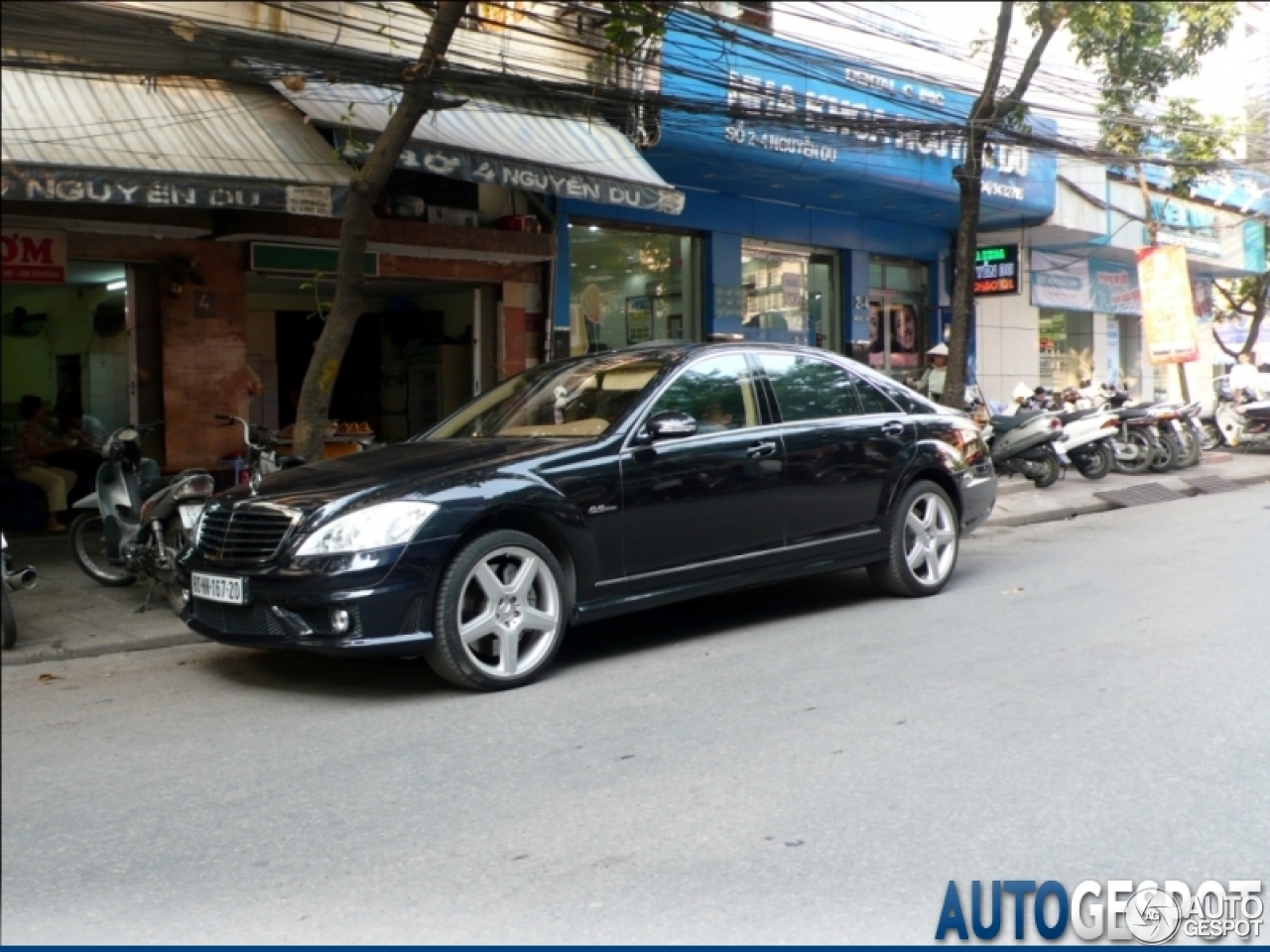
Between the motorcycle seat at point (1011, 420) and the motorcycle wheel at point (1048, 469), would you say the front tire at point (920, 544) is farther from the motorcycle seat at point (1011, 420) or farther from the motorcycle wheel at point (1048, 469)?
the motorcycle seat at point (1011, 420)

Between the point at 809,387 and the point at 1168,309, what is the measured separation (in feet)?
24.4

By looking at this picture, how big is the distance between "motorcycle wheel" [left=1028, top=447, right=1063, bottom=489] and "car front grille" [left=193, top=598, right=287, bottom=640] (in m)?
10.7

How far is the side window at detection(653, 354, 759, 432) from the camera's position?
21.7 feet

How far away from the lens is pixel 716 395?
680 cm

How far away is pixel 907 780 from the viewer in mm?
4270

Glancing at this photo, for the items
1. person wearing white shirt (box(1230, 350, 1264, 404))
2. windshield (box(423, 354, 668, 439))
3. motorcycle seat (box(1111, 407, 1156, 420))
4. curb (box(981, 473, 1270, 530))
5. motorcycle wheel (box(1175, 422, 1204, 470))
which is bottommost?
curb (box(981, 473, 1270, 530))

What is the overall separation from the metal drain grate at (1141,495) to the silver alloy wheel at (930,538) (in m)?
6.39

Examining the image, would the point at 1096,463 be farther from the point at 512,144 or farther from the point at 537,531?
the point at 537,531

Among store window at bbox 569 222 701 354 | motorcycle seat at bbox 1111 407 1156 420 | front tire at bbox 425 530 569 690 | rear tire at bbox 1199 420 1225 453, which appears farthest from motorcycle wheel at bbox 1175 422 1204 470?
front tire at bbox 425 530 569 690

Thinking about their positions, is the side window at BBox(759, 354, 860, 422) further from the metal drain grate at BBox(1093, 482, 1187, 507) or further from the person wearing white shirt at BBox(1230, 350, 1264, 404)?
the person wearing white shirt at BBox(1230, 350, 1264, 404)

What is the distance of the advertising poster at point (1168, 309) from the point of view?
12.0m

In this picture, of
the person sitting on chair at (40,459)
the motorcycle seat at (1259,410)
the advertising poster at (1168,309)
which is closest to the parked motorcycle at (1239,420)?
the motorcycle seat at (1259,410)

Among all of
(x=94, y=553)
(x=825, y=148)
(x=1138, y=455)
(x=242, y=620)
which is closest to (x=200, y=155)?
(x=94, y=553)

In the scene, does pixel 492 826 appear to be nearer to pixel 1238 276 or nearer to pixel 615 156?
pixel 615 156
